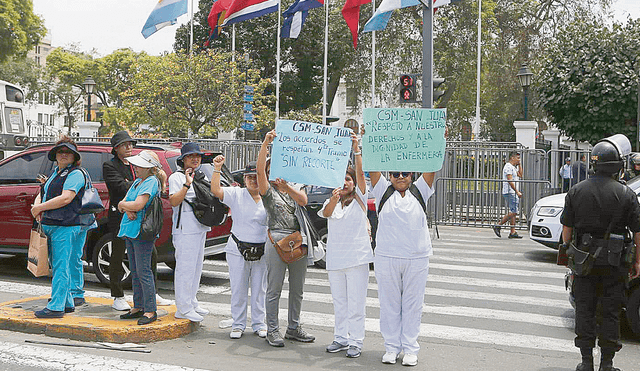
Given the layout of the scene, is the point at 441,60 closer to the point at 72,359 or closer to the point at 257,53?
the point at 257,53

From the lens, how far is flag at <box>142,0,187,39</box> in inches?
741

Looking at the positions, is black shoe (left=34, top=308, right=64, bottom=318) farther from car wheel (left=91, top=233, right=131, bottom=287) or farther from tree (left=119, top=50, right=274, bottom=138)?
tree (left=119, top=50, right=274, bottom=138)

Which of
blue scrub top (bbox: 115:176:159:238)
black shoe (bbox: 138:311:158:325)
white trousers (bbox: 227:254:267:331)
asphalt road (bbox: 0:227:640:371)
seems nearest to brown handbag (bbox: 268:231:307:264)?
white trousers (bbox: 227:254:267:331)

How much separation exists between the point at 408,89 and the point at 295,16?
8.18m

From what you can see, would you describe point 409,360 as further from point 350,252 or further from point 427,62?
point 427,62

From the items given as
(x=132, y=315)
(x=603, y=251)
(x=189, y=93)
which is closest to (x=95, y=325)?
(x=132, y=315)

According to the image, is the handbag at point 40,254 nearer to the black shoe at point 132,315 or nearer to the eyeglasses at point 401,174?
the black shoe at point 132,315

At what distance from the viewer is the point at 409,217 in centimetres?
603

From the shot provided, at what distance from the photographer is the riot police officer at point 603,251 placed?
5840 mm

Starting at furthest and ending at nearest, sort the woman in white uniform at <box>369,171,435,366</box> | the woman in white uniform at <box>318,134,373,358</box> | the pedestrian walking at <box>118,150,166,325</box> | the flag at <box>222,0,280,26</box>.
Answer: the flag at <box>222,0,280,26</box> → the pedestrian walking at <box>118,150,166,325</box> → the woman in white uniform at <box>318,134,373,358</box> → the woman in white uniform at <box>369,171,435,366</box>

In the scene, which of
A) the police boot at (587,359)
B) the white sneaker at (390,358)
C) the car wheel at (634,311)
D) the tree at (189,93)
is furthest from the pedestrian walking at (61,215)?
the tree at (189,93)

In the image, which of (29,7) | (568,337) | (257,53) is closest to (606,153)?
(568,337)

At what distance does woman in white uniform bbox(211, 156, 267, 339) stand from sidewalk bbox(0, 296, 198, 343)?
0.61 metres

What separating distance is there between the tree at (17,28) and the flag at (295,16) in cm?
3206
